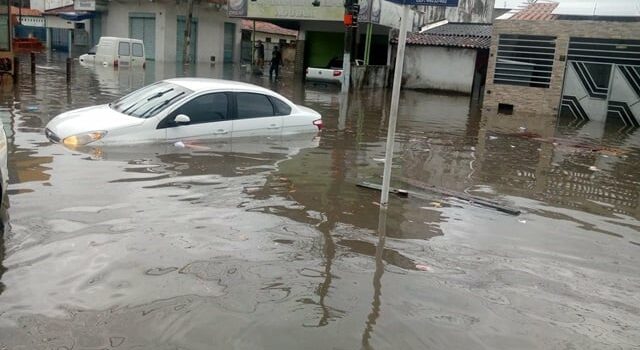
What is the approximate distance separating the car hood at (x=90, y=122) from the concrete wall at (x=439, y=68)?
2388 cm

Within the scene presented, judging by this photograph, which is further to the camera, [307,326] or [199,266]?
[199,266]

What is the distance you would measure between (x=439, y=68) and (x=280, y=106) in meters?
22.2

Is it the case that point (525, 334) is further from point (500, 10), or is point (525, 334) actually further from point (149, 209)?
point (500, 10)

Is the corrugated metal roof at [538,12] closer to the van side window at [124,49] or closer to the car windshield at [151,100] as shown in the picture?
the car windshield at [151,100]

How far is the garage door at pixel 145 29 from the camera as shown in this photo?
129ft

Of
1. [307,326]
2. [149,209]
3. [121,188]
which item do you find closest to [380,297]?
[307,326]

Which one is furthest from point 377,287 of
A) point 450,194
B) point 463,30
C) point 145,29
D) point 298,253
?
point 145,29

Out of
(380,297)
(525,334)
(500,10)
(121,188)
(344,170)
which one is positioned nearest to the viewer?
(525,334)

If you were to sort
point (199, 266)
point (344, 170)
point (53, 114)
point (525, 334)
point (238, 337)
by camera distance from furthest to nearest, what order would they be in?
point (53, 114), point (344, 170), point (199, 266), point (525, 334), point (238, 337)

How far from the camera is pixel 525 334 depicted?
4.07 meters

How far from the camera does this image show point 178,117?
27.8ft

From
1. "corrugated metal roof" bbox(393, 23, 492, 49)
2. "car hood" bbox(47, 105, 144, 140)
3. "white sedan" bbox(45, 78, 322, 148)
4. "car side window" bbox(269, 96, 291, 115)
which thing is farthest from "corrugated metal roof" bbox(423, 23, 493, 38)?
"car hood" bbox(47, 105, 144, 140)

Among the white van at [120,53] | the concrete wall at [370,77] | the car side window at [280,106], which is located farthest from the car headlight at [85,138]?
the white van at [120,53]

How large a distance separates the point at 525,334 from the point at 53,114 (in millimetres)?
11161
